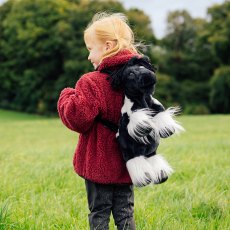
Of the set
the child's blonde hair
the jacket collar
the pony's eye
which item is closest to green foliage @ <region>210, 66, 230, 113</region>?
the child's blonde hair

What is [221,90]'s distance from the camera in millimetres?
35219

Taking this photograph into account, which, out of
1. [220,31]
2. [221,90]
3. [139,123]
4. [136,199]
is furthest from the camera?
[220,31]

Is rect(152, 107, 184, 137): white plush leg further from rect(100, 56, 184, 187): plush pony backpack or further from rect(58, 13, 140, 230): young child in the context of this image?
rect(58, 13, 140, 230): young child

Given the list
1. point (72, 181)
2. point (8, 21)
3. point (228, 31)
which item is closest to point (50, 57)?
point (8, 21)

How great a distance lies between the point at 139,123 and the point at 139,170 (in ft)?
0.86

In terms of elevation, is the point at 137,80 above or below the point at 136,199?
above

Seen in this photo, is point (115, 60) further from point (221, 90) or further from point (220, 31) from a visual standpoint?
point (220, 31)

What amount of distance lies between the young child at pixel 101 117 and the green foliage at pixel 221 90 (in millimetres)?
33806

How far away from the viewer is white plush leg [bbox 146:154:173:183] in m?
2.46

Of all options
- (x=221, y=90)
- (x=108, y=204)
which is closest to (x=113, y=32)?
(x=108, y=204)

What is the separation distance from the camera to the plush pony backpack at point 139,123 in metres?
2.36

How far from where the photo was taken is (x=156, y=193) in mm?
3926

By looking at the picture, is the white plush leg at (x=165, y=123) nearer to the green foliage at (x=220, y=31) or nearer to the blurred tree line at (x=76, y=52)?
the blurred tree line at (x=76, y=52)

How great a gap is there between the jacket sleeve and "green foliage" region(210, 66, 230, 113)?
3398cm
